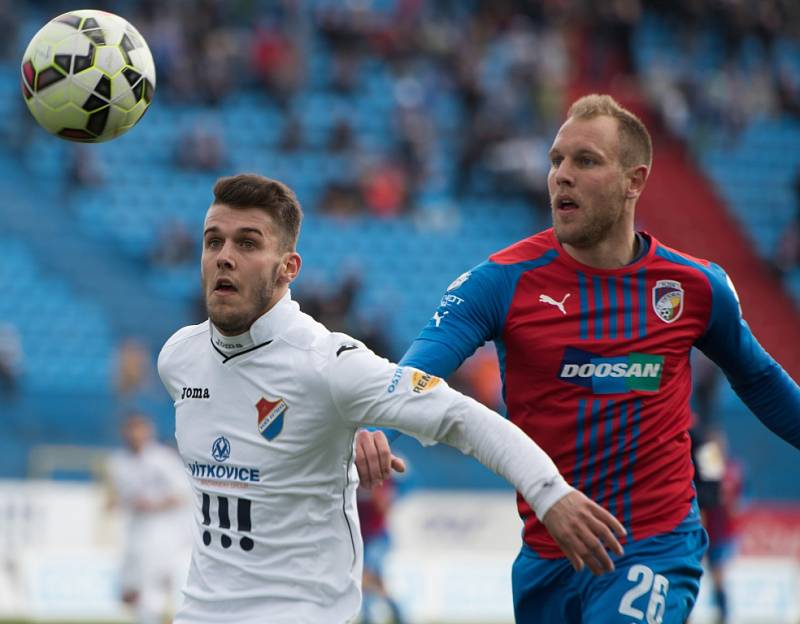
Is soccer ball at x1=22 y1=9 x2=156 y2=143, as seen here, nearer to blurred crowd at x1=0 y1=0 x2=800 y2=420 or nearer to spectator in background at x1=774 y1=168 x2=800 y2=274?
blurred crowd at x1=0 y1=0 x2=800 y2=420

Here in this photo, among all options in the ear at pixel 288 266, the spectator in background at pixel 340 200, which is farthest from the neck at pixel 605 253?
the spectator in background at pixel 340 200

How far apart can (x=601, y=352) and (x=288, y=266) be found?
1.28m

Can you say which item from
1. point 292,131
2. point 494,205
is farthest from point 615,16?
point 292,131

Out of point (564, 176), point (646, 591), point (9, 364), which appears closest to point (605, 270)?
point (564, 176)

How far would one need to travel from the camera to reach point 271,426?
493 centimetres

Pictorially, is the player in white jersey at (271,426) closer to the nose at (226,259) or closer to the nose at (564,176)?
the nose at (226,259)

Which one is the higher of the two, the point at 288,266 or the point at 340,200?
the point at 340,200

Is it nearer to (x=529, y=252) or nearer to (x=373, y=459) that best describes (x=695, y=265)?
(x=529, y=252)

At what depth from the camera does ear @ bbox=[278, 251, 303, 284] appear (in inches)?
200

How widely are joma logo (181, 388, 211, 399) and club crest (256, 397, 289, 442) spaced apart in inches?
9.9

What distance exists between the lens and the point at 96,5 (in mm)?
25062

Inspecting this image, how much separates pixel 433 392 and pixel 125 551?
934 centimetres

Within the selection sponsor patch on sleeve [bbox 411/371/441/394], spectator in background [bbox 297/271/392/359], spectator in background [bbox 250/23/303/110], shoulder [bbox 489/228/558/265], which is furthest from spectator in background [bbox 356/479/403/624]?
spectator in background [bbox 250/23/303/110]

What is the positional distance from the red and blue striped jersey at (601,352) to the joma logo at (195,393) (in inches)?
30.2
